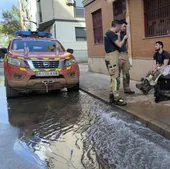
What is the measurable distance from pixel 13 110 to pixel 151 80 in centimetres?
325

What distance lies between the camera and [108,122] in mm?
4973

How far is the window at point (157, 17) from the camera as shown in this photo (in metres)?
7.93

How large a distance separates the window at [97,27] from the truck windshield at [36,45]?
14.8 feet

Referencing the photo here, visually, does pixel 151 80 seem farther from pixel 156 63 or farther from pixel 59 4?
pixel 59 4

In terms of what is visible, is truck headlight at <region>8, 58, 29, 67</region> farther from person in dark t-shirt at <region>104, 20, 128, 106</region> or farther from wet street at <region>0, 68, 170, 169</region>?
person in dark t-shirt at <region>104, 20, 128, 106</region>

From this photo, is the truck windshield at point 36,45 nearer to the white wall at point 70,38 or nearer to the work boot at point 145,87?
the work boot at point 145,87

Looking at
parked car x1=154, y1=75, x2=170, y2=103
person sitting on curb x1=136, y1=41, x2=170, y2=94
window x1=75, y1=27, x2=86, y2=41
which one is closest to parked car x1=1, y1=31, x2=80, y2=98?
person sitting on curb x1=136, y1=41, x2=170, y2=94

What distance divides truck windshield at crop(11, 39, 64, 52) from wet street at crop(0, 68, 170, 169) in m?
2.31

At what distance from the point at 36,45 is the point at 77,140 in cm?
485

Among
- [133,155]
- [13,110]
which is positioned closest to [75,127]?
[133,155]

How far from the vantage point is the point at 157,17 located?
830cm

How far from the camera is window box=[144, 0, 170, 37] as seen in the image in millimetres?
7926

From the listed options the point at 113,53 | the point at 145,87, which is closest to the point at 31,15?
the point at 145,87

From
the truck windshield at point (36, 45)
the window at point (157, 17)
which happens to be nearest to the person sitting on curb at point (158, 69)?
the window at point (157, 17)
